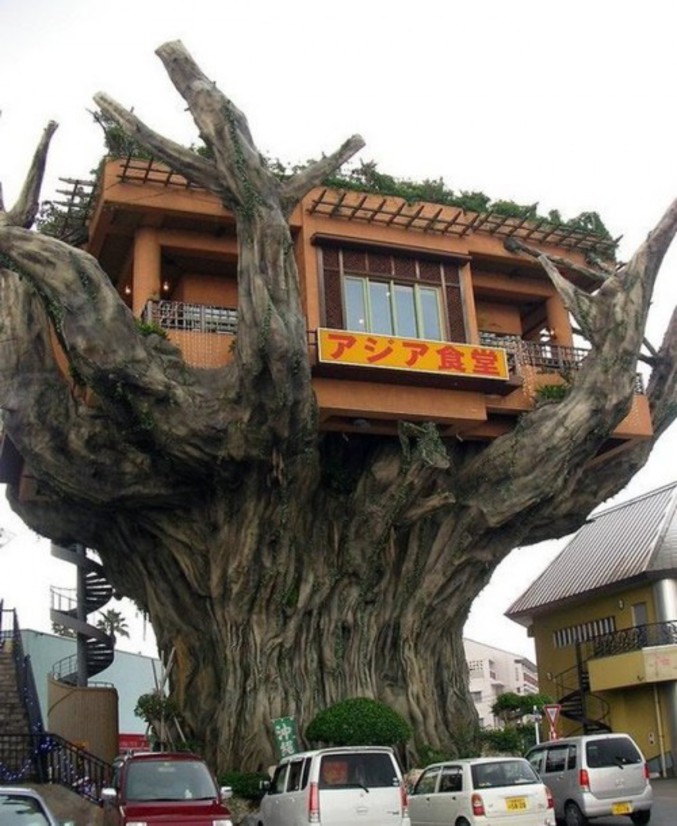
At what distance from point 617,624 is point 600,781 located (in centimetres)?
1926

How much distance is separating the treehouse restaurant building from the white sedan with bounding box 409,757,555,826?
31.9ft

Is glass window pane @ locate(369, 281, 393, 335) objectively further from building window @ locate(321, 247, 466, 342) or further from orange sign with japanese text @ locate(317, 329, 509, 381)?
orange sign with japanese text @ locate(317, 329, 509, 381)

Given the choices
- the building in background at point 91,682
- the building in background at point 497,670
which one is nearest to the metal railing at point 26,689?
the building in background at point 91,682

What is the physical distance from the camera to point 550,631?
42562mm

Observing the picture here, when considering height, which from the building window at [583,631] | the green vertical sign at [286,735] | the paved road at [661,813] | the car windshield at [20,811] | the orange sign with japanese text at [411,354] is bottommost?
the paved road at [661,813]

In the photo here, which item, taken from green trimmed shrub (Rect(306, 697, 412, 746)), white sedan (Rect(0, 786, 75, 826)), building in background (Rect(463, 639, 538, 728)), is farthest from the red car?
building in background (Rect(463, 639, 538, 728))

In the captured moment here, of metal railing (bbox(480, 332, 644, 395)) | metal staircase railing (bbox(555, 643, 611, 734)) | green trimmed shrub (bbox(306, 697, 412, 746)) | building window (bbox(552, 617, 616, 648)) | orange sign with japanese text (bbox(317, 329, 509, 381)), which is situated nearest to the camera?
green trimmed shrub (bbox(306, 697, 412, 746))

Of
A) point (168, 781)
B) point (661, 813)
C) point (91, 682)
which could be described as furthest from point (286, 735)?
point (91, 682)

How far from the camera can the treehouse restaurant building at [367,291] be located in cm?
2455

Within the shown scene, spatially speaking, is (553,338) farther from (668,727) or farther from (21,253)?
(21,253)

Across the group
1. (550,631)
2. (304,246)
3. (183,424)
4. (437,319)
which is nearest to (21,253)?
(183,424)

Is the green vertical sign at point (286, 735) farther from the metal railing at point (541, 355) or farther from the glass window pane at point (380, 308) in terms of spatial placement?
the metal railing at point (541, 355)

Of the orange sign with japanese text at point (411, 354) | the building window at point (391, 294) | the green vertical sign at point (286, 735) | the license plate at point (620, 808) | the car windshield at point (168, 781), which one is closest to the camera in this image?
the car windshield at point (168, 781)

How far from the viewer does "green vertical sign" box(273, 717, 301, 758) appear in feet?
72.0
